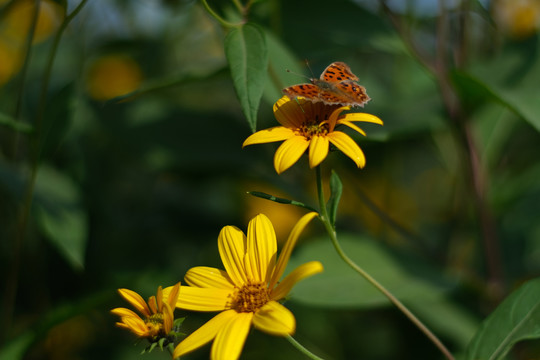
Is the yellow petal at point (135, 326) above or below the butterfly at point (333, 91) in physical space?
below

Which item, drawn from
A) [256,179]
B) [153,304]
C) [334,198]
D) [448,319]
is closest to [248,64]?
[334,198]

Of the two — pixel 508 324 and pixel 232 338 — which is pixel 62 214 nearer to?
pixel 232 338

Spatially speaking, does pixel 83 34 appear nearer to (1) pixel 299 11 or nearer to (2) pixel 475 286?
(1) pixel 299 11

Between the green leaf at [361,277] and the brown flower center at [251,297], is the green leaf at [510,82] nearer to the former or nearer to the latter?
the green leaf at [361,277]

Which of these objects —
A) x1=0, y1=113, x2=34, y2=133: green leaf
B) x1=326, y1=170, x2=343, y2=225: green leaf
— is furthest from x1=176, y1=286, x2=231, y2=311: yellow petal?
x1=0, y1=113, x2=34, y2=133: green leaf

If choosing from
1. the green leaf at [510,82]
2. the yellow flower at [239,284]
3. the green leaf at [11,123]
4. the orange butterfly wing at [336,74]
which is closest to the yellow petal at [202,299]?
the yellow flower at [239,284]

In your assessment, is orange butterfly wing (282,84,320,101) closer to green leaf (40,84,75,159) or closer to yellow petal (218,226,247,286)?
yellow petal (218,226,247,286)
